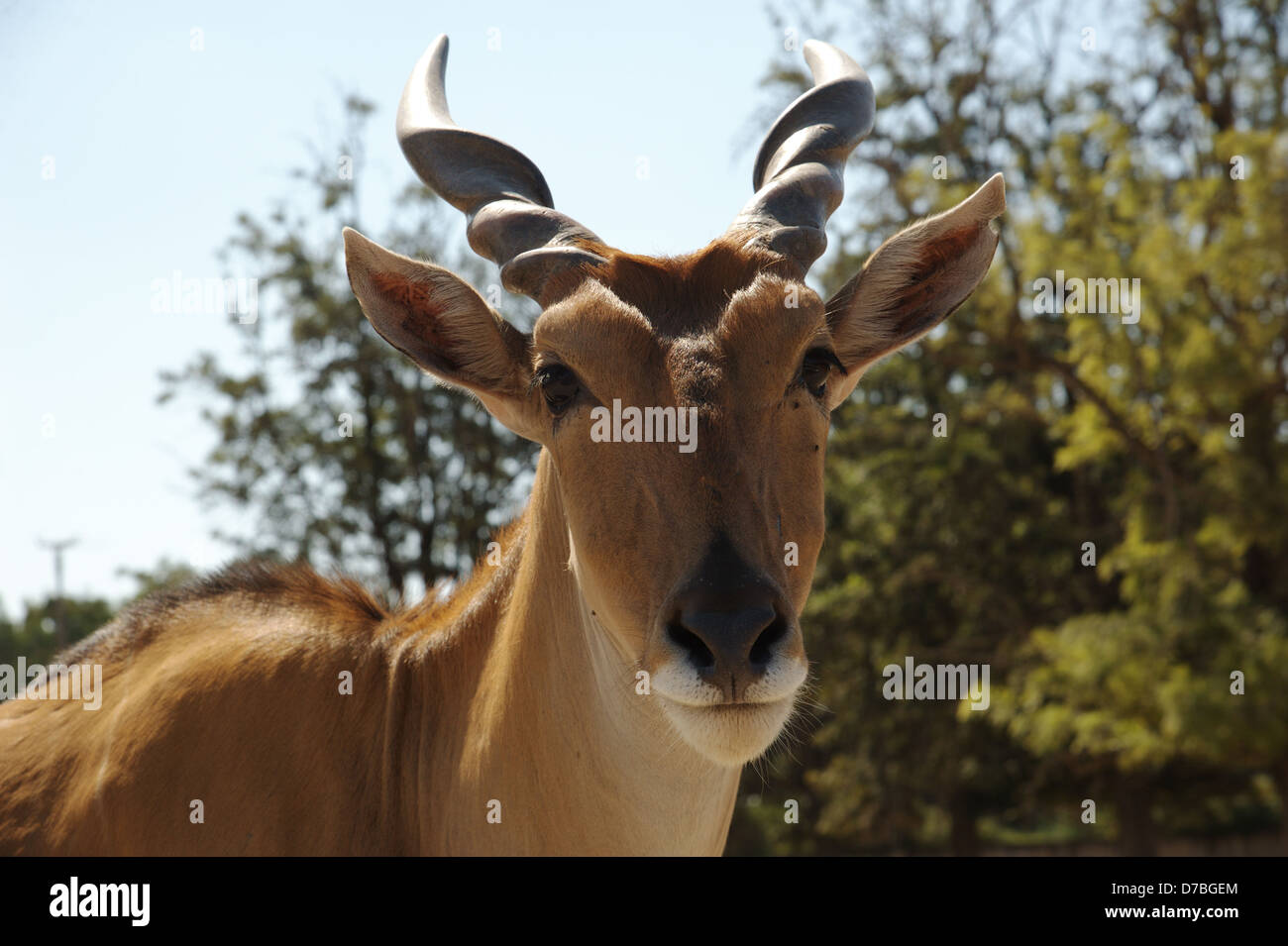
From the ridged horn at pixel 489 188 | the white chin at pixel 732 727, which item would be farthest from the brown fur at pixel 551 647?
the ridged horn at pixel 489 188

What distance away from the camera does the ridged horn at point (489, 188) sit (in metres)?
4.82

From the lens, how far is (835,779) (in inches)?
1169

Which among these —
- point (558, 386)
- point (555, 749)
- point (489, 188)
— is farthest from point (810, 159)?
point (555, 749)

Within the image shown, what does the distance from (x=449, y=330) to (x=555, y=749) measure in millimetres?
1628

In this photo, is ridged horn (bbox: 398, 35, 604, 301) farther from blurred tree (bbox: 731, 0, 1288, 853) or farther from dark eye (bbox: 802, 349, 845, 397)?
blurred tree (bbox: 731, 0, 1288, 853)

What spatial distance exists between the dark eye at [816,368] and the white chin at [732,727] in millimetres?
1309

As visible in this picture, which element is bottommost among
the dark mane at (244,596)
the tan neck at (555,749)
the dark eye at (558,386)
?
the tan neck at (555,749)

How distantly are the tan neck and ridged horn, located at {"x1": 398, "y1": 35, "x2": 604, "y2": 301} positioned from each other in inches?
31.2

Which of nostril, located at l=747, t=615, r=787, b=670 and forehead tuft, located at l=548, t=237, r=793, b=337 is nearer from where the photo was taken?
nostril, located at l=747, t=615, r=787, b=670

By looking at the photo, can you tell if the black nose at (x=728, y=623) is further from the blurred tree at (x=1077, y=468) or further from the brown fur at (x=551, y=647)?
the blurred tree at (x=1077, y=468)

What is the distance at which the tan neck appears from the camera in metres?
4.41

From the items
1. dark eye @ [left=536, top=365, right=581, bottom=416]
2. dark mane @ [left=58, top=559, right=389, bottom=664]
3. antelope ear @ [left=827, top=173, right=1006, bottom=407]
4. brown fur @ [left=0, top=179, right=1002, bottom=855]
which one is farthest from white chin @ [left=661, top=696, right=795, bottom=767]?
dark mane @ [left=58, top=559, right=389, bottom=664]
